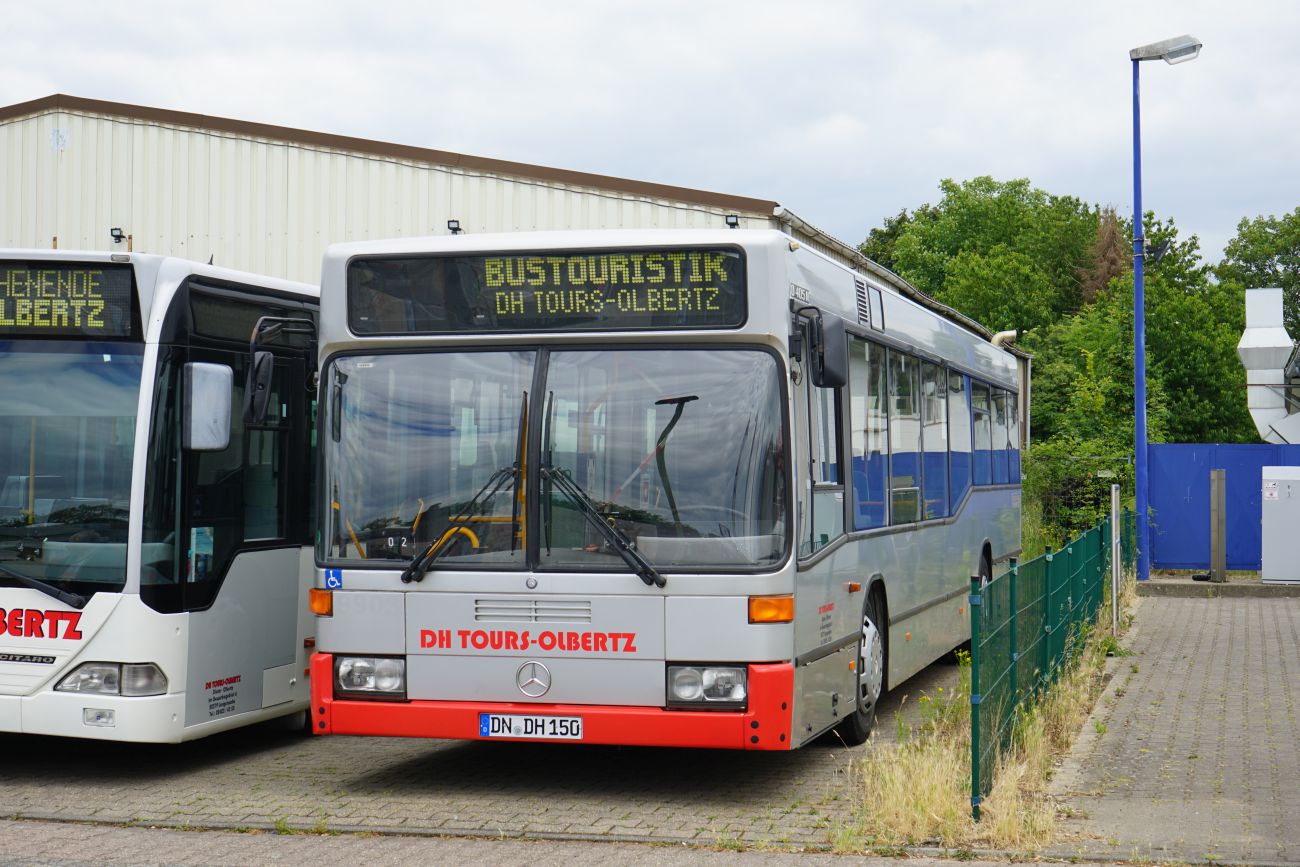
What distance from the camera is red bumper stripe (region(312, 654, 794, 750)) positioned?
26.0 ft

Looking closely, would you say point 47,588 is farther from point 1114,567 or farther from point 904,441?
point 1114,567

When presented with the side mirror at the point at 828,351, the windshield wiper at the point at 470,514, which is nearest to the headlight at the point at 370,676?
the windshield wiper at the point at 470,514

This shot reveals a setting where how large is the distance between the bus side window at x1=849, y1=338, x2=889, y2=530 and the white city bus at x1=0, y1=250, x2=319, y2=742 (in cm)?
337

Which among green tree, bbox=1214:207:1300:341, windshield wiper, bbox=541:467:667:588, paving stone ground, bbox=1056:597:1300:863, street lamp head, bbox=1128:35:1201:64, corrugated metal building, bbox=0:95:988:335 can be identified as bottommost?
paving stone ground, bbox=1056:597:1300:863

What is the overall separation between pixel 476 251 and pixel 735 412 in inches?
64.9

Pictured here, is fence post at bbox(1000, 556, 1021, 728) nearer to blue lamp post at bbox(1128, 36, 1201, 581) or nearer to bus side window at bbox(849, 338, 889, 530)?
bus side window at bbox(849, 338, 889, 530)

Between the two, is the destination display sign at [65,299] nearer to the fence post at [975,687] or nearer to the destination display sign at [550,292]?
the destination display sign at [550,292]

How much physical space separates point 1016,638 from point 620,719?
2377mm

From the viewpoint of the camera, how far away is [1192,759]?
9555 millimetres

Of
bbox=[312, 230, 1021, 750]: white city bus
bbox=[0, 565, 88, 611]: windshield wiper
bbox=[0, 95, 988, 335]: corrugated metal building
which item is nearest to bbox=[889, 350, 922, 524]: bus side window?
bbox=[312, 230, 1021, 750]: white city bus

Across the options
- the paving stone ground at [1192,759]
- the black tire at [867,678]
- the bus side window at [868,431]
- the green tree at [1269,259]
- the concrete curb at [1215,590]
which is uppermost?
the green tree at [1269,259]

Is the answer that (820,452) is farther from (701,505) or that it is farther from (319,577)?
(319,577)

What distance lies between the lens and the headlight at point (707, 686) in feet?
26.1

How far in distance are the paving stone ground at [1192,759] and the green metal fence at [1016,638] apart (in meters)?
0.47
